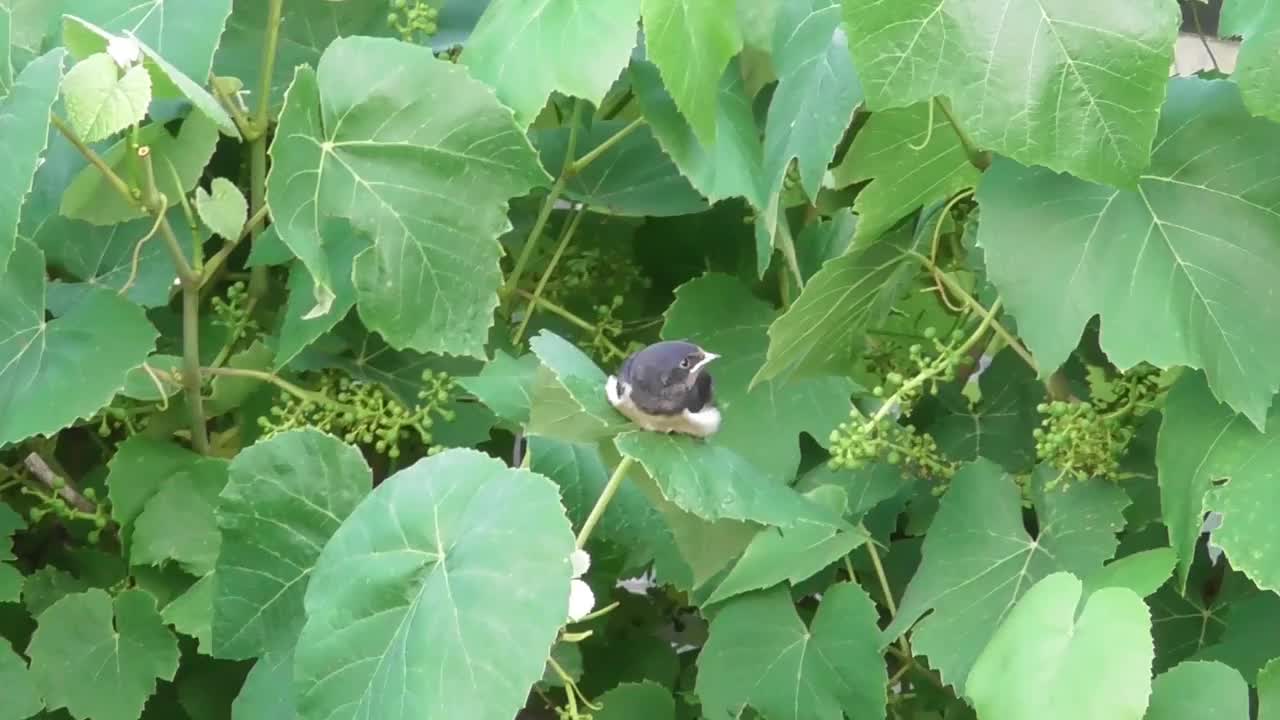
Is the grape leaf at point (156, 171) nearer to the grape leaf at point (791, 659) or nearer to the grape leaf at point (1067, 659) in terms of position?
the grape leaf at point (791, 659)

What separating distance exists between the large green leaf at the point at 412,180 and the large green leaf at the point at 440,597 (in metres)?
0.14

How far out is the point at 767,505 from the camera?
68cm

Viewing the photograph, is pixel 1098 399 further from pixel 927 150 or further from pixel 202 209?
pixel 202 209

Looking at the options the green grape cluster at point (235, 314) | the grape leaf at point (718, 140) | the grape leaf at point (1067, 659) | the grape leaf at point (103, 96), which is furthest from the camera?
the green grape cluster at point (235, 314)

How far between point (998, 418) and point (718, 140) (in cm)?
31

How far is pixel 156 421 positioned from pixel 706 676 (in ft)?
1.45

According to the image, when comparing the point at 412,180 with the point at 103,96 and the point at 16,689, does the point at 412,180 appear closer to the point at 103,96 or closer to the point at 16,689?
the point at 103,96

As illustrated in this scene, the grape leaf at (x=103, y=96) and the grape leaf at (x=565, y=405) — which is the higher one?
the grape leaf at (x=103, y=96)

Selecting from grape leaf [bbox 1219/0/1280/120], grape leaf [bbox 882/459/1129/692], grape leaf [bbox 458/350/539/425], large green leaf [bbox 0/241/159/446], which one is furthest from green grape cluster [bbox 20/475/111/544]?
grape leaf [bbox 1219/0/1280/120]

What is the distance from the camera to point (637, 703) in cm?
89

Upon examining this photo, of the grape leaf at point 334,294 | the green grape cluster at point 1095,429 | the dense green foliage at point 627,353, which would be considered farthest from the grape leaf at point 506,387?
the green grape cluster at point 1095,429

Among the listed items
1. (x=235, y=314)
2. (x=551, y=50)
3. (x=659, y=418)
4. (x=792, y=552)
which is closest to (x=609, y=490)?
(x=659, y=418)

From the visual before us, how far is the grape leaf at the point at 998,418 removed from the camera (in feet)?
3.10

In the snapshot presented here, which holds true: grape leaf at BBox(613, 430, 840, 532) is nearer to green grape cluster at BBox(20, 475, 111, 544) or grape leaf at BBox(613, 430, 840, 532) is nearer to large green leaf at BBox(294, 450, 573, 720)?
large green leaf at BBox(294, 450, 573, 720)
